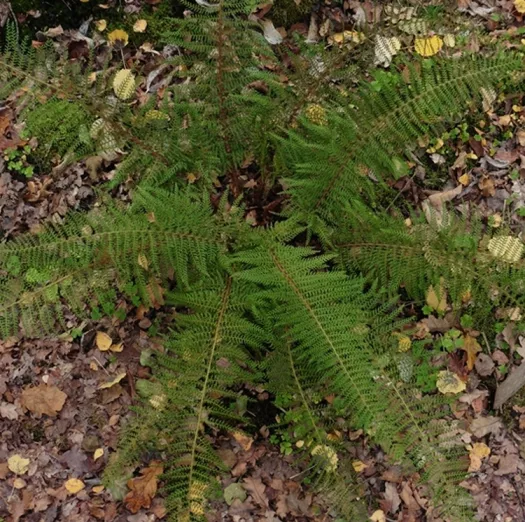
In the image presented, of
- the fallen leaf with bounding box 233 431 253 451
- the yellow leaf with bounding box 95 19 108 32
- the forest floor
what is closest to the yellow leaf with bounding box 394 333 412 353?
the forest floor

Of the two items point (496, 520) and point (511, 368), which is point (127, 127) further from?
point (496, 520)

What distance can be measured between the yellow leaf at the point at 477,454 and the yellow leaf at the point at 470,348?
473mm

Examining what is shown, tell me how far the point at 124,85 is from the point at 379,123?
65.7 inches

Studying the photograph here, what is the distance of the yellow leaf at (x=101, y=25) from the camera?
4129 mm

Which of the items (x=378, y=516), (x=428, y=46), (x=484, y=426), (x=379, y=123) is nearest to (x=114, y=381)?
(x=378, y=516)

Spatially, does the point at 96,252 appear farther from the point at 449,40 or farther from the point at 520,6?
the point at 520,6

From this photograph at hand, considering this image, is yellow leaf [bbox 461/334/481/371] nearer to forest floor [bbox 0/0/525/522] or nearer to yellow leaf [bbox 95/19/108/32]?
forest floor [bbox 0/0/525/522]

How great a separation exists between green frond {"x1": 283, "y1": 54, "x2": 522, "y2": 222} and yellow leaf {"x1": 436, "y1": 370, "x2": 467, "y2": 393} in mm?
1274

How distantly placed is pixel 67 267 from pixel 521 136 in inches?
124

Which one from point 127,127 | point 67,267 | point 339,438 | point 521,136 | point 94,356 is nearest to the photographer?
point 67,267

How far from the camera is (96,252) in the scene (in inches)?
123

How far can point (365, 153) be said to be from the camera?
10.4 feet

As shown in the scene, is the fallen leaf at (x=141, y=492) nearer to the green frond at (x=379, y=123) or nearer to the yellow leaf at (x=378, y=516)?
the yellow leaf at (x=378, y=516)

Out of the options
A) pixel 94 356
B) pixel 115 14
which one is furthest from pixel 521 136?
pixel 94 356
